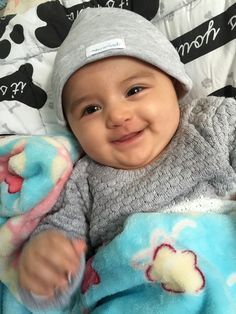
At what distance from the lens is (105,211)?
898mm

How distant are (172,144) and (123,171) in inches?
4.5

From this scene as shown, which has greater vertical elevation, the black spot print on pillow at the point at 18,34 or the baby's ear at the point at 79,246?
the black spot print on pillow at the point at 18,34

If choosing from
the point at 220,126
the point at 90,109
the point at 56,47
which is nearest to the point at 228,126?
the point at 220,126

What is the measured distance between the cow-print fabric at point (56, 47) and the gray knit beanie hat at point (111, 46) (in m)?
0.09

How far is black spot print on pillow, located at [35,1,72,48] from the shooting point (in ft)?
3.79

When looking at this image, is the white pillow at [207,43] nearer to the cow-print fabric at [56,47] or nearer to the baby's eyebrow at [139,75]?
the cow-print fabric at [56,47]

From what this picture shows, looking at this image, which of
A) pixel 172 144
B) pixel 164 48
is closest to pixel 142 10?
pixel 164 48

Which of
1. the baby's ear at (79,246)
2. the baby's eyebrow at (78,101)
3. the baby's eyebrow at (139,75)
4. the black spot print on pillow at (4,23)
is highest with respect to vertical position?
the black spot print on pillow at (4,23)

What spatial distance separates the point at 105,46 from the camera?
891 mm

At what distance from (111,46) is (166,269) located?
0.44 metres

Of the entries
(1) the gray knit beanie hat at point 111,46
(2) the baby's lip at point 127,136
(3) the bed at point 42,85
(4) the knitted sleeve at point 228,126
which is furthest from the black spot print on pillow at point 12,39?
(4) the knitted sleeve at point 228,126

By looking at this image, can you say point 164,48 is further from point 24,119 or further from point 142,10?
point 24,119

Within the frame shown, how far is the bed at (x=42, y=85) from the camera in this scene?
0.93m

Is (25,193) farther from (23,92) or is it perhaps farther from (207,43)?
(207,43)
